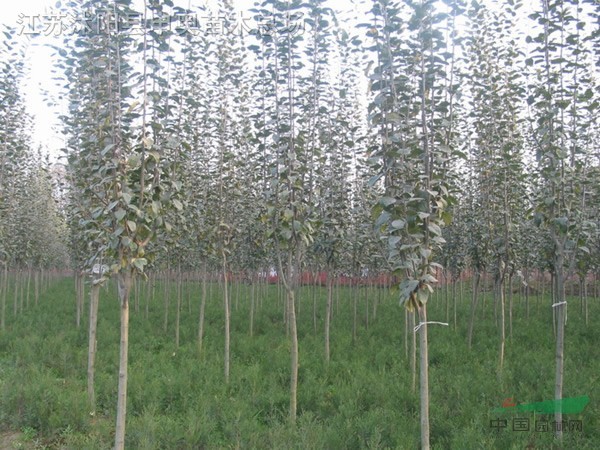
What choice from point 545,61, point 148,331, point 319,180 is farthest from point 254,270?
point 545,61

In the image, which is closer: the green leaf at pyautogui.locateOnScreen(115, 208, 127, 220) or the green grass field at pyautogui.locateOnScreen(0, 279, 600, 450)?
the green leaf at pyautogui.locateOnScreen(115, 208, 127, 220)

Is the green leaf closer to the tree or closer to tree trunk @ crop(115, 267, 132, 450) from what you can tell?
tree trunk @ crop(115, 267, 132, 450)

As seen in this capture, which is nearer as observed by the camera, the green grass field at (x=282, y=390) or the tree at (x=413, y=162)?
the tree at (x=413, y=162)

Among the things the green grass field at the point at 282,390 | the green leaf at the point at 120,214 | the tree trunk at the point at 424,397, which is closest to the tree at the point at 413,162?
the tree trunk at the point at 424,397

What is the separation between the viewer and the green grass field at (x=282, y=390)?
5.28 metres

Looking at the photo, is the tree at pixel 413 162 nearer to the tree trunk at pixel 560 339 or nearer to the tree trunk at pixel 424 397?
the tree trunk at pixel 424 397

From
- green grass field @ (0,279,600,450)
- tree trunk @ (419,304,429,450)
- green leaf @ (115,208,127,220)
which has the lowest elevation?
green grass field @ (0,279,600,450)

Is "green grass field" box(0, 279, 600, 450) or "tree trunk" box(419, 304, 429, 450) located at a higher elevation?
"tree trunk" box(419, 304, 429, 450)

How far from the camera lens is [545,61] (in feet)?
18.1

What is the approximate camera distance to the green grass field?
5277mm

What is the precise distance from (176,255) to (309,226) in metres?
7.50

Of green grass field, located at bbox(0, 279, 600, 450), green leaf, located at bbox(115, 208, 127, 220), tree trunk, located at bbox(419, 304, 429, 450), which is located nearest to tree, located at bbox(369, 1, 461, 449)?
tree trunk, located at bbox(419, 304, 429, 450)

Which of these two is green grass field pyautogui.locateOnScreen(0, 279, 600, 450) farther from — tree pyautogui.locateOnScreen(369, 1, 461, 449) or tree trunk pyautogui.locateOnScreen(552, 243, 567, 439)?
tree pyautogui.locateOnScreen(369, 1, 461, 449)

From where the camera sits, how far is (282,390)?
7.09 m
